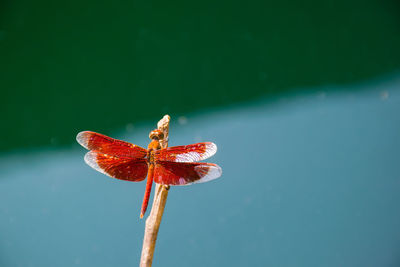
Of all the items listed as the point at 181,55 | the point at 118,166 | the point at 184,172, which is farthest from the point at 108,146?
the point at 181,55

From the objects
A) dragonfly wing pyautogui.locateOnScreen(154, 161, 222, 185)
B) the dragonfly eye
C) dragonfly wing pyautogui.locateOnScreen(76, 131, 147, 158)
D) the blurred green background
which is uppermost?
the blurred green background

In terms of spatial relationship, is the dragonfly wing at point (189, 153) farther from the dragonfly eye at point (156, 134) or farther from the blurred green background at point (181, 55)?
the blurred green background at point (181, 55)

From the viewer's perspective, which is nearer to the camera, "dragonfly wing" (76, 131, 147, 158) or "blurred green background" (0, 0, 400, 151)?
"dragonfly wing" (76, 131, 147, 158)

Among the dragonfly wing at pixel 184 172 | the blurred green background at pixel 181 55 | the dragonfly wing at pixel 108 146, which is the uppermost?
the blurred green background at pixel 181 55

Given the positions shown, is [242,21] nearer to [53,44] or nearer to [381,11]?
[381,11]

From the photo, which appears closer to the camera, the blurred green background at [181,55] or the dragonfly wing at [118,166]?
the dragonfly wing at [118,166]

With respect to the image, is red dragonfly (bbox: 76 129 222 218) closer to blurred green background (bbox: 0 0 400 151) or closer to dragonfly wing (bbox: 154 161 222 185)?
dragonfly wing (bbox: 154 161 222 185)

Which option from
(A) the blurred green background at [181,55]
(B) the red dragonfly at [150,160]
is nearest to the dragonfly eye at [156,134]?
(B) the red dragonfly at [150,160]

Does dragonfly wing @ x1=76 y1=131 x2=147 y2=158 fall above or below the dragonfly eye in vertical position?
below

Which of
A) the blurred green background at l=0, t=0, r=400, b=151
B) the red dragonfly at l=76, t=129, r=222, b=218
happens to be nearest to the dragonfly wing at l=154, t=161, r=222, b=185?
the red dragonfly at l=76, t=129, r=222, b=218
